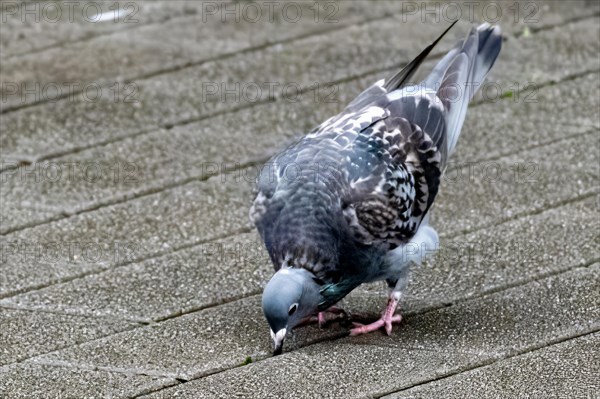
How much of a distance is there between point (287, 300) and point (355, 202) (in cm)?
61

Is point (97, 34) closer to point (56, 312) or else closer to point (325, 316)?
point (56, 312)

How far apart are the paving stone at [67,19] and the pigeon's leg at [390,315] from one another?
3.51 metres

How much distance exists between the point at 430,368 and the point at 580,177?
1.90 meters

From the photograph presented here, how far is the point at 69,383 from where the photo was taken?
182 inches

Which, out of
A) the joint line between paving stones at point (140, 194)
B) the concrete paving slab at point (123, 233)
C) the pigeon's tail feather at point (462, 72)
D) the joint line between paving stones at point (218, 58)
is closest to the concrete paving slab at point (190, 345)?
the concrete paving slab at point (123, 233)

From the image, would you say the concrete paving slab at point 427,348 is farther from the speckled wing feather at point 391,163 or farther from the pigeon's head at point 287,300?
the speckled wing feather at point 391,163

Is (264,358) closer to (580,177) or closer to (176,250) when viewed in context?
(176,250)

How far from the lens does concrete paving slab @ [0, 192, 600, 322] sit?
5230 millimetres

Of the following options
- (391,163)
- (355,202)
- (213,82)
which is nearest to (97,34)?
(213,82)

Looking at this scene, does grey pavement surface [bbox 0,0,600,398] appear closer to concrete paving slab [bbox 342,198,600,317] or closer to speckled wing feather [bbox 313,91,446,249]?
Result: concrete paving slab [bbox 342,198,600,317]

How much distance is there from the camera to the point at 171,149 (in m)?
6.53

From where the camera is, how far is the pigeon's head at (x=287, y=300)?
14.5 ft

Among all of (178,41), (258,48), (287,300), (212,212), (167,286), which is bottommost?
(167,286)

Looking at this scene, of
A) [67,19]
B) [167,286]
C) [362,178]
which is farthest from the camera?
[67,19]
